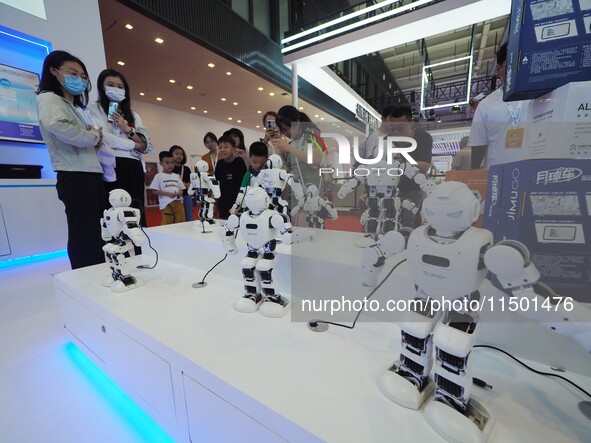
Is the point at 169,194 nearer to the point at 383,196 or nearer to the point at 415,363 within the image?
the point at 383,196

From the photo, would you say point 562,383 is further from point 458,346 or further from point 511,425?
point 458,346

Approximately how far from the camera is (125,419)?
93cm

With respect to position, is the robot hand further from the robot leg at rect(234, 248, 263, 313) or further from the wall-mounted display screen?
the wall-mounted display screen

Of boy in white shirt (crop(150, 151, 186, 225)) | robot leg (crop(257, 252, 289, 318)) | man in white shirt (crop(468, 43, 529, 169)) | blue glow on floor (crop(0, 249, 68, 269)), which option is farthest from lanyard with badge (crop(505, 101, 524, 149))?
blue glow on floor (crop(0, 249, 68, 269))

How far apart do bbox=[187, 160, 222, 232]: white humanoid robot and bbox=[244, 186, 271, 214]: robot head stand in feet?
3.38

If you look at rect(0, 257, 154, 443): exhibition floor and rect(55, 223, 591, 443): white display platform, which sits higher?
rect(55, 223, 591, 443): white display platform

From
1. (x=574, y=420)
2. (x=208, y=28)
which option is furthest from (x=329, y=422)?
(x=208, y=28)

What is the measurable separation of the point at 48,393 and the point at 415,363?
1.33 meters

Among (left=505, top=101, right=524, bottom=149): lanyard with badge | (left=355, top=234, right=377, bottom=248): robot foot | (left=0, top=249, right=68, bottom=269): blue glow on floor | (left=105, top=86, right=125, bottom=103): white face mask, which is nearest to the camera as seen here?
(left=505, top=101, right=524, bottom=149): lanyard with badge

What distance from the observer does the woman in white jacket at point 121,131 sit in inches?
64.2

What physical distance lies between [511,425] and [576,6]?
1.06 m

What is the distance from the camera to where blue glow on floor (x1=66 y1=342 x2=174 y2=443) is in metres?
0.89

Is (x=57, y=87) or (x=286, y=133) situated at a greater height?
(x=57, y=87)

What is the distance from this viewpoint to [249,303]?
1.02 metres
